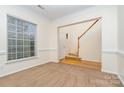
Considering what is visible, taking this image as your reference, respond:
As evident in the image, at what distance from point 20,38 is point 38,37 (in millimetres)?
946

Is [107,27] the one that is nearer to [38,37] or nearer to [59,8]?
[59,8]

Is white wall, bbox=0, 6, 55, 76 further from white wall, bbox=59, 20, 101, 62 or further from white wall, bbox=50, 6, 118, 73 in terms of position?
white wall, bbox=50, 6, 118, 73

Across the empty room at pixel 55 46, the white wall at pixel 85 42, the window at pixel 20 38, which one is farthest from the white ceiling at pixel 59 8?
the white wall at pixel 85 42

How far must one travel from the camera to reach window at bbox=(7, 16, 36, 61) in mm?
3002

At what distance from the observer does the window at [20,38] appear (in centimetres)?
300

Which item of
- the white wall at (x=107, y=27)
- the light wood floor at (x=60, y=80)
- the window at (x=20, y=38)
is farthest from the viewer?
the window at (x=20, y=38)

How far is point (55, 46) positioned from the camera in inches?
190

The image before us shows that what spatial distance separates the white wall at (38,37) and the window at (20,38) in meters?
0.20

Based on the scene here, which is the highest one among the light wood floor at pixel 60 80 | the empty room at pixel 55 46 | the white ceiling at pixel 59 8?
the white ceiling at pixel 59 8

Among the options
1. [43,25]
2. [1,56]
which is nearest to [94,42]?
[43,25]

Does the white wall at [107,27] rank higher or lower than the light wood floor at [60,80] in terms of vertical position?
higher

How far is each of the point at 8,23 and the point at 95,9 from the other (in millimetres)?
3141

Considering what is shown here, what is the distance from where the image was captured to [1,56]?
2633 mm

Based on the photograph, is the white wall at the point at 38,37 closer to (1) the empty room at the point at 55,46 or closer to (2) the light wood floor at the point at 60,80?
(1) the empty room at the point at 55,46
